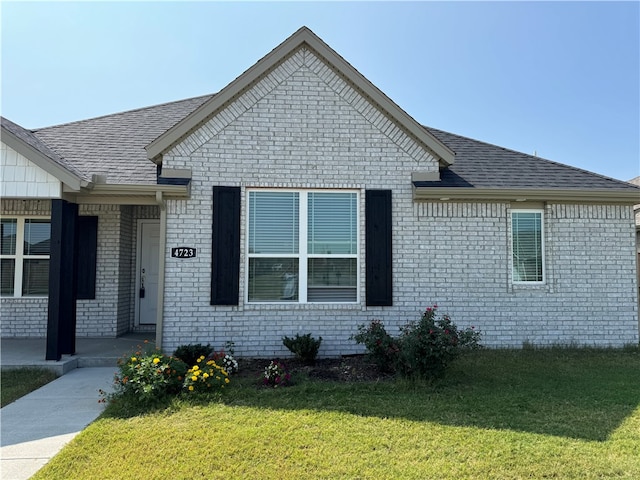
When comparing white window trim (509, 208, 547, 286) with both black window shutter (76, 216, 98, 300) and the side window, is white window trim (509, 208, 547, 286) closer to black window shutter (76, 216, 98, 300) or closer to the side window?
the side window

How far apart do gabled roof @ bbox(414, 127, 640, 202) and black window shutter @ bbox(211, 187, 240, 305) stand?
129 inches

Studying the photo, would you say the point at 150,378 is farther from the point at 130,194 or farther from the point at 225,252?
the point at 130,194

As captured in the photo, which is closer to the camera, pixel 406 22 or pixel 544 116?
pixel 406 22

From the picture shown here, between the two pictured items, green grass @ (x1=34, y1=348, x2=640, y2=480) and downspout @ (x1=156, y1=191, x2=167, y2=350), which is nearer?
green grass @ (x1=34, y1=348, x2=640, y2=480)

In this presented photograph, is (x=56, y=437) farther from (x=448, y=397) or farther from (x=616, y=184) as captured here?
(x=616, y=184)

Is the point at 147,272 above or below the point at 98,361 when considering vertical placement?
above

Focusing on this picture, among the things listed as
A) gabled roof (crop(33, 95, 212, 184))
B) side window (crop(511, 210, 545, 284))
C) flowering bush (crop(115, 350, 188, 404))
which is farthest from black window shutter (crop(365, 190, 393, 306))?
gabled roof (crop(33, 95, 212, 184))

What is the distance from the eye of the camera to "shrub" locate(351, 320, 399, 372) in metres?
5.96

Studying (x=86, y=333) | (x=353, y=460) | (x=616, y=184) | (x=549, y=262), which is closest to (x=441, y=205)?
(x=549, y=262)

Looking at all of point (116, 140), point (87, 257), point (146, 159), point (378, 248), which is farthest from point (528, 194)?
point (87, 257)

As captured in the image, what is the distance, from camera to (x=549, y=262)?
25.9 ft

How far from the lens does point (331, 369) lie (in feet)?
21.0

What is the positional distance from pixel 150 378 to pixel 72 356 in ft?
9.50

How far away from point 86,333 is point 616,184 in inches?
432
